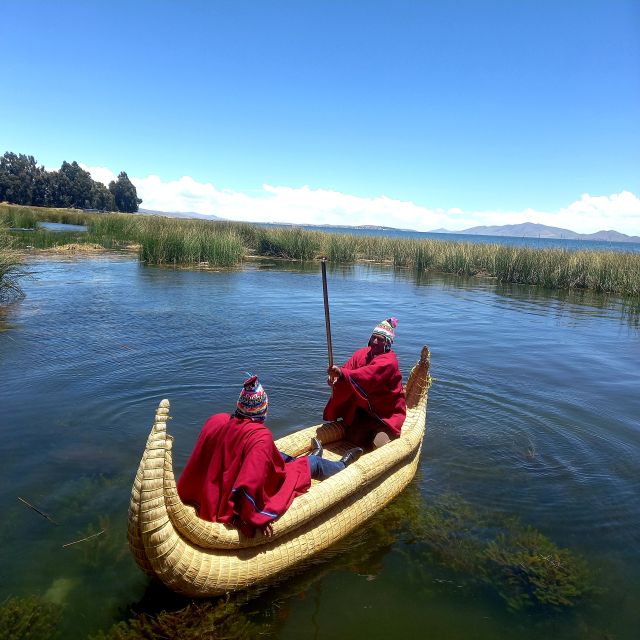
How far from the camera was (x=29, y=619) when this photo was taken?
3766 millimetres

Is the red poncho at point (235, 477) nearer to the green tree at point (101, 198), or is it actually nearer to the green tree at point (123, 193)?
the green tree at point (101, 198)

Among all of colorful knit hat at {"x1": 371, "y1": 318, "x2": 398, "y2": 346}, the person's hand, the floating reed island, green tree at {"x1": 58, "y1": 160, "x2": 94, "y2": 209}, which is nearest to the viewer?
the person's hand

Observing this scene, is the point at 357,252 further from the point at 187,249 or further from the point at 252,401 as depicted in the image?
the point at 252,401

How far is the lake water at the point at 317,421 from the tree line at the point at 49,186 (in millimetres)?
68936

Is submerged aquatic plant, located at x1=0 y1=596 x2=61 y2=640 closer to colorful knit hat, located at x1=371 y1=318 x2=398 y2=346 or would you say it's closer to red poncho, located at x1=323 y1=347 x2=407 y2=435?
red poncho, located at x1=323 y1=347 x2=407 y2=435

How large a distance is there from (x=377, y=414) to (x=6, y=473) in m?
4.05

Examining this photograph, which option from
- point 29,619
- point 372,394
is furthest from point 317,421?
point 29,619

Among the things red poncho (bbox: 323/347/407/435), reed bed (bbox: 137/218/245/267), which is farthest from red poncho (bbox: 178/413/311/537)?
reed bed (bbox: 137/218/245/267)

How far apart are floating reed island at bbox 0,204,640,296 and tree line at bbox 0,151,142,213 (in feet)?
156

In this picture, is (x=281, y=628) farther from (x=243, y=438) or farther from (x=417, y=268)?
(x=417, y=268)

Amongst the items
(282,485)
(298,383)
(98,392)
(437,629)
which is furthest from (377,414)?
(98,392)

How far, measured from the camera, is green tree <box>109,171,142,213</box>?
3561 inches

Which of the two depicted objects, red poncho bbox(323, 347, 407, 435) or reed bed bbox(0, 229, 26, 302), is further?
reed bed bbox(0, 229, 26, 302)

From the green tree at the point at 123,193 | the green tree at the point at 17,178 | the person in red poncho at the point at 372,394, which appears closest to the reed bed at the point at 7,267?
the person in red poncho at the point at 372,394
